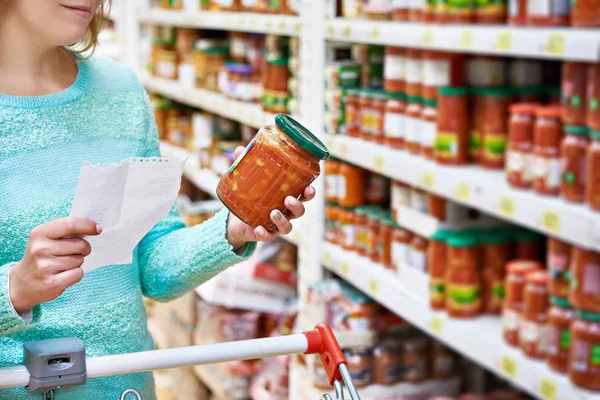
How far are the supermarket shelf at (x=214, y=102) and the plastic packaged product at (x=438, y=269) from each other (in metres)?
1.10

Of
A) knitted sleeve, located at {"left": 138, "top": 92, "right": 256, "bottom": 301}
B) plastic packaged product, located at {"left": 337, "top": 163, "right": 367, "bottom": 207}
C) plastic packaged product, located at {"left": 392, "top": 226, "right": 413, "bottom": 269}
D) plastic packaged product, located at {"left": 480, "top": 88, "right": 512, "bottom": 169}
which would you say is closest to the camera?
knitted sleeve, located at {"left": 138, "top": 92, "right": 256, "bottom": 301}

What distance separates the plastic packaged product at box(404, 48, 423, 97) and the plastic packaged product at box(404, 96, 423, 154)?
0.9 inches

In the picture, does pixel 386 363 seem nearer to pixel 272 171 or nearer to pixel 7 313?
pixel 272 171

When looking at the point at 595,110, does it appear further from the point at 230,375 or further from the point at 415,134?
the point at 230,375

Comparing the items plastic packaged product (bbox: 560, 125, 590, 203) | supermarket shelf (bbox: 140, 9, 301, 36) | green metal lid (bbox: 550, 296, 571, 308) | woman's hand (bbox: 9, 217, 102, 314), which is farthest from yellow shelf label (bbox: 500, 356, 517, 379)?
supermarket shelf (bbox: 140, 9, 301, 36)

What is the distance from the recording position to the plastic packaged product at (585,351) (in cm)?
187

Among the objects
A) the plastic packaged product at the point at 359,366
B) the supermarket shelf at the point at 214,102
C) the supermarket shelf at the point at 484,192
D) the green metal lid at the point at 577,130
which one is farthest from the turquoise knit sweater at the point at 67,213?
the supermarket shelf at the point at 214,102

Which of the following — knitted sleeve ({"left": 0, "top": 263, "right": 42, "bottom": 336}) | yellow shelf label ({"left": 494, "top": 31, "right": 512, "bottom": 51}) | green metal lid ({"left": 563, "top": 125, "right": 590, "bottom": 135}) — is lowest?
knitted sleeve ({"left": 0, "top": 263, "right": 42, "bottom": 336})

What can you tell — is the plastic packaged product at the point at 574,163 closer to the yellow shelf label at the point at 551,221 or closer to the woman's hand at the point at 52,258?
the yellow shelf label at the point at 551,221

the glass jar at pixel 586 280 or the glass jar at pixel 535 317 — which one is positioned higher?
the glass jar at pixel 586 280

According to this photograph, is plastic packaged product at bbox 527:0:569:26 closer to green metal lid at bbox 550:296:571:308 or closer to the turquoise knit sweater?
green metal lid at bbox 550:296:571:308

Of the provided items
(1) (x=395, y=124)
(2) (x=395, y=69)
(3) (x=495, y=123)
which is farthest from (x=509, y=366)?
(2) (x=395, y=69)

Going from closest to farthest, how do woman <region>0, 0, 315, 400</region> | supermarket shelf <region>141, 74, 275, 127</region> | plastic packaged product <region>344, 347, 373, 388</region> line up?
woman <region>0, 0, 315, 400</region>, plastic packaged product <region>344, 347, 373, 388</region>, supermarket shelf <region>141, 74, 275, 127</region>

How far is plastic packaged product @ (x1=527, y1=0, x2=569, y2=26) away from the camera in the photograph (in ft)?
6.25
